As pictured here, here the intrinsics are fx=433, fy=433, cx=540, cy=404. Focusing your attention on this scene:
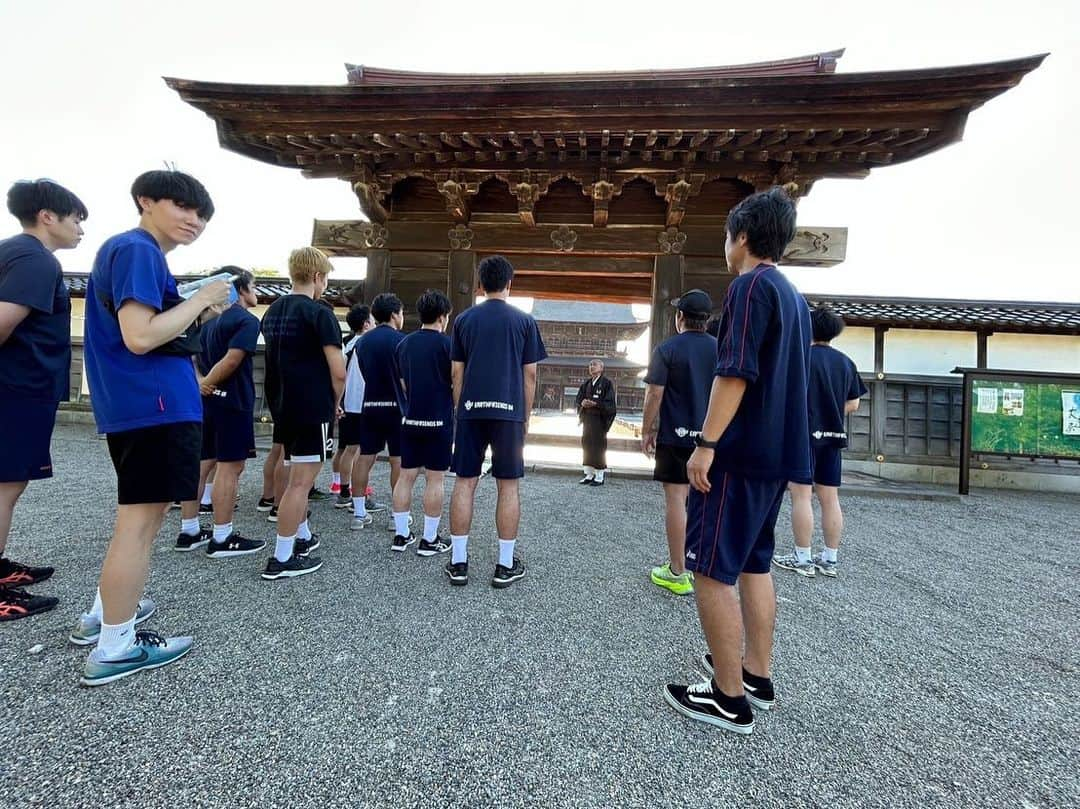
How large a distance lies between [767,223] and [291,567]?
3186mm

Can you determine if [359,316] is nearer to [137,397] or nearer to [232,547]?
[232,547]

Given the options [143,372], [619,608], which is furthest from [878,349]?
[143,372]

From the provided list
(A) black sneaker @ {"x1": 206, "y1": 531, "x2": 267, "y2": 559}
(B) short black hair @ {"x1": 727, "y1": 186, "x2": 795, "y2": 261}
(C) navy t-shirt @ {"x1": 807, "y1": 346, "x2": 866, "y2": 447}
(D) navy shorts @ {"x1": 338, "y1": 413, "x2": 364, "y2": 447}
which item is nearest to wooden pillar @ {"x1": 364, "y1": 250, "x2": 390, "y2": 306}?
(D) navy shorts @ {"x1": 338, "y1": 413, "x2": 364, "y2": 447}

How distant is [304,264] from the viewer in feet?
9.25

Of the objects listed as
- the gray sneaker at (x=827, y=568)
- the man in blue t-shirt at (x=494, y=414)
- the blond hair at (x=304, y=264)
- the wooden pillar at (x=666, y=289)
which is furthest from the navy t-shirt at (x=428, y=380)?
the wooden pillar at (x=666, y=289)

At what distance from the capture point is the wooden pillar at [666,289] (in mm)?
6105

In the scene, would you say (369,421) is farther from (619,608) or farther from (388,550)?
(619,608)

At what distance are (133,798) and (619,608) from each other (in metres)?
2.08

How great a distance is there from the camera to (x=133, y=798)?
1.22m

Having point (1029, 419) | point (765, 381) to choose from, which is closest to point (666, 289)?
point (765, 381)

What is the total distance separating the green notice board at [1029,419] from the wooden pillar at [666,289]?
4.87m

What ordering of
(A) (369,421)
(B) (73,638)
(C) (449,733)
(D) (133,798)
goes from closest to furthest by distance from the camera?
(D) (133,798), (C) (449,733), (B) (73,638), (A) (369,421)

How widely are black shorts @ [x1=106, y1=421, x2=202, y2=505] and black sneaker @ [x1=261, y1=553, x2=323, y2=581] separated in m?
1.17

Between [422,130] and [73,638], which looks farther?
[422,130]
